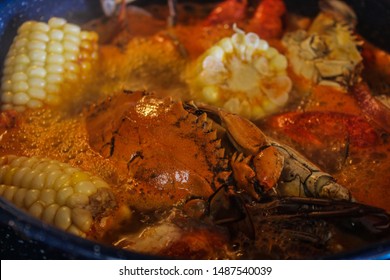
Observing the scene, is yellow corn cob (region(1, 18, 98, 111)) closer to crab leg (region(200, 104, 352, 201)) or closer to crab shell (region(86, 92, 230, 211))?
crab shell (region(86, 92, 230, 211))

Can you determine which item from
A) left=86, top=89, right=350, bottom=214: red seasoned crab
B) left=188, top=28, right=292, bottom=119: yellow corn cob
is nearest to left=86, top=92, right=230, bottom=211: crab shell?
left=86, top=89, right=350, bottom=214: red seasoned crab

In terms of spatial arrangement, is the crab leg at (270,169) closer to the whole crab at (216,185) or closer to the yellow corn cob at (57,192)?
the whole crab at (216,185)

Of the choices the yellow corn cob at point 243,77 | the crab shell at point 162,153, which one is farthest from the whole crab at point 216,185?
the yellow corn cob at point 243,77

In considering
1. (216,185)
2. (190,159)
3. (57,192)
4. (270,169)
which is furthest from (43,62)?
(270,169)

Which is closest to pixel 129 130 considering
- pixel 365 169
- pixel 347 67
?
pixel 365 169
